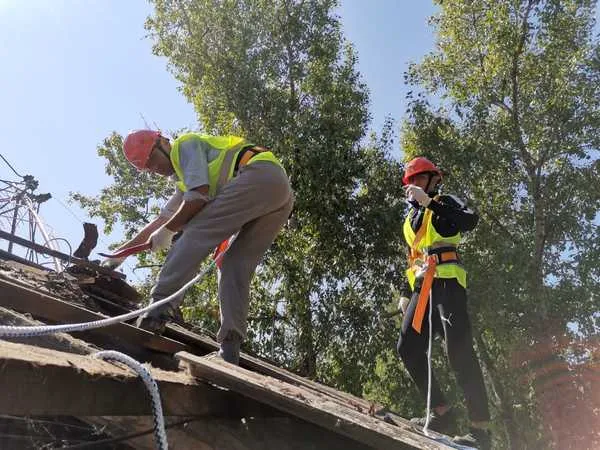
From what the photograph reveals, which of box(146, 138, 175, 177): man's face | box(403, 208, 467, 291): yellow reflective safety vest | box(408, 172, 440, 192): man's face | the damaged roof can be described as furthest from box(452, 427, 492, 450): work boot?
box(146, 138, 175, 177): man's face

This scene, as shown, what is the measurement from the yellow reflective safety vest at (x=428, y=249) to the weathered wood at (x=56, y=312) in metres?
1.93

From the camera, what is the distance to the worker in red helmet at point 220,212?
2.84 m

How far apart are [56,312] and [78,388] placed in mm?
1470

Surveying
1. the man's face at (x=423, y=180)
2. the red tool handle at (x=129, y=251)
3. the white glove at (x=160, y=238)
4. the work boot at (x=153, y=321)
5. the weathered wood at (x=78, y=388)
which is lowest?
the weathered wood at (x=78, y=388)

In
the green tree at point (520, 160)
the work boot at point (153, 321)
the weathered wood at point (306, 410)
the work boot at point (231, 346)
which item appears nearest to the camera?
the weathered wood at point (306, 410)

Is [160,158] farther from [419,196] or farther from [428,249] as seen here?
[428,249]

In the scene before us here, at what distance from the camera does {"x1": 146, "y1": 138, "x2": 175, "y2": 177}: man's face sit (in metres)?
3.31

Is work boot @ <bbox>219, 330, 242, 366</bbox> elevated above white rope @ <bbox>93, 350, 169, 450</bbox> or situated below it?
above

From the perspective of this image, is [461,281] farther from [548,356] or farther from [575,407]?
[575,407]

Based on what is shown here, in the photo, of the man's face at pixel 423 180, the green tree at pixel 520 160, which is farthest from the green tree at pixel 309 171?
the man's face at pixel 423 180

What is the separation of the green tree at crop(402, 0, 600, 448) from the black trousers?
8.31 meters

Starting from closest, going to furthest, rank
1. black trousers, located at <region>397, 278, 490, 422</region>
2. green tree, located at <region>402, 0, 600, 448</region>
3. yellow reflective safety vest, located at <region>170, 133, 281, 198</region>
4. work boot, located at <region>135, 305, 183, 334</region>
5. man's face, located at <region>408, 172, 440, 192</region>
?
work boot, located at <region>135, 305, 183, 334</region>, yellow reflective safety vest, located at <region>170, 133, 281, 198</region>, black trousers, located at <region>397, 278, 490, 422</region>, man's face, located at <region>408, 172, 440, 192</region>, green tree, located at <region>402, 0, 600, 448</region>

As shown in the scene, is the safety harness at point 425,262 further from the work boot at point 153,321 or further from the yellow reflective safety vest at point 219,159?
the work boot at point 153,321

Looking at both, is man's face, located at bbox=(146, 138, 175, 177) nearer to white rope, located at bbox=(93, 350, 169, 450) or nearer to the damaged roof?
the damaged roof
